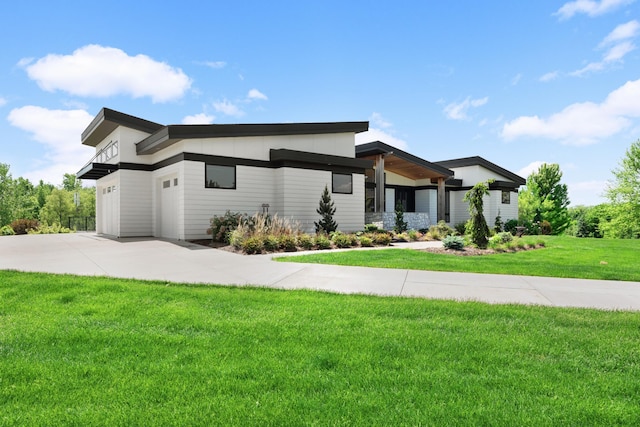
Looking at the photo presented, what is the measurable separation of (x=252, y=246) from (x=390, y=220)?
12.1 m

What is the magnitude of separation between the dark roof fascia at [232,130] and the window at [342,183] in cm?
231

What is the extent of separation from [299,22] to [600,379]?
11.7m

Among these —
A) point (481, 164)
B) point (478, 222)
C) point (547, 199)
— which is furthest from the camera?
point (547, 199)

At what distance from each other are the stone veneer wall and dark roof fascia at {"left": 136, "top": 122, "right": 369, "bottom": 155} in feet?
16.4

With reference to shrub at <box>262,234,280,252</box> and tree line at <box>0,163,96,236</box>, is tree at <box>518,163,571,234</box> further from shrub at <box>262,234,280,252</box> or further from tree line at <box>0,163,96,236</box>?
tree line at <box>0,163,96,236</box>

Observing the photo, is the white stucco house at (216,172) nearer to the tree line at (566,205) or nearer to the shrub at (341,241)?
the shrub at (341,241)

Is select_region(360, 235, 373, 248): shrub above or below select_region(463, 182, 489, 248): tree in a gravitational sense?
below

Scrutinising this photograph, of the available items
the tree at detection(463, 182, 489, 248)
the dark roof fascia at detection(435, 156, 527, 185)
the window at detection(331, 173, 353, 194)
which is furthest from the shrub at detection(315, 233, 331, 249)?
the dark roof fascia at detection(435, 156, 527, 185)

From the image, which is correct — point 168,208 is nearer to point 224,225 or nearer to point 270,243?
point 224,225

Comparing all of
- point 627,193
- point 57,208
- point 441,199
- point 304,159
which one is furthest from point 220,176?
point 57,208

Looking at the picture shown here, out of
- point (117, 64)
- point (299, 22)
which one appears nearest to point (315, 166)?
point (299, 22)

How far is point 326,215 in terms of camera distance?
55.7 ft

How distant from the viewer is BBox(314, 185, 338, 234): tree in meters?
16.9

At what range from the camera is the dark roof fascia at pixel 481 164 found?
27.6 meters
